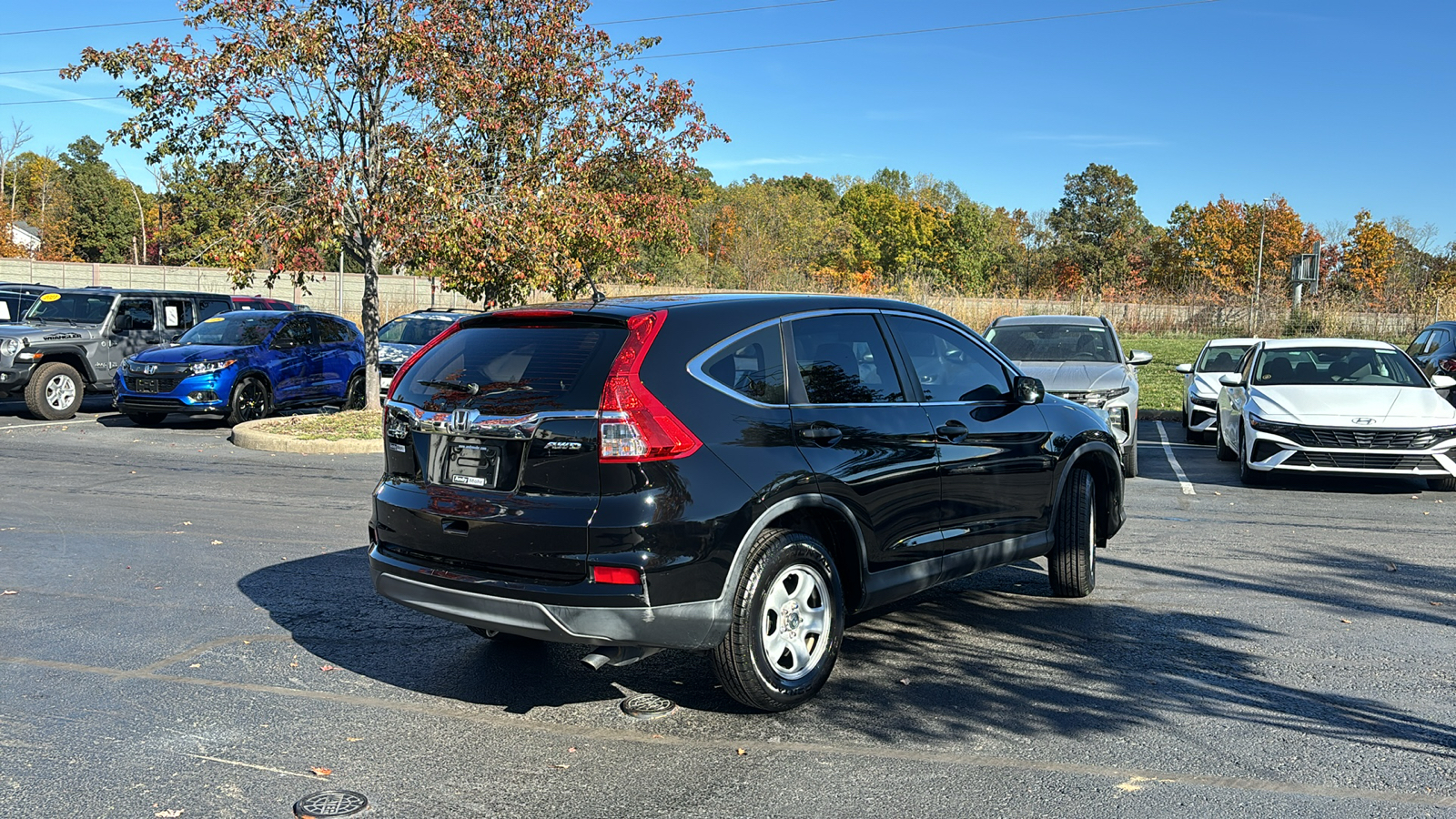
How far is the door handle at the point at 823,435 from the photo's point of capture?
4.84 metres

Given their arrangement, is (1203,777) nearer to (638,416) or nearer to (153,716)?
(638,416)

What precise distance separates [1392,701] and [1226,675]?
0.66m

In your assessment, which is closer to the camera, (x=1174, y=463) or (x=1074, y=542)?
(x=1074, y=542)

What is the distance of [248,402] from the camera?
55.3 ft

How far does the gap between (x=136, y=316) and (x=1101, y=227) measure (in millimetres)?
78869

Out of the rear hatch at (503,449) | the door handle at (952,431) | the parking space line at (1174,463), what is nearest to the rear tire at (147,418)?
the rear hatch at (503,449)

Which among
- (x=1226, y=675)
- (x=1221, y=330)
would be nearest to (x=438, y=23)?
(x=1226, y=675)

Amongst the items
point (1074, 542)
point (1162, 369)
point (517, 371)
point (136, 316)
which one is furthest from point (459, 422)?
point (1162, 369)

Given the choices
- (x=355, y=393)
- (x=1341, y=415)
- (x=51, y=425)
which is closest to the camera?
(x=1341, y=415)

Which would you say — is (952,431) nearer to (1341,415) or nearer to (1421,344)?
(1341,415)

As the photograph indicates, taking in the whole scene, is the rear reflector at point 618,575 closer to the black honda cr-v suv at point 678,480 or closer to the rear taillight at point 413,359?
the black honda cr-v suv at point 678,480

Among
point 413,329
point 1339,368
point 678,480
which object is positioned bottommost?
point 678,480

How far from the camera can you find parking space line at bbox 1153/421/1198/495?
11655mm

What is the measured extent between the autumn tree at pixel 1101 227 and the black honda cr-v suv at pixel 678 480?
270 ft
